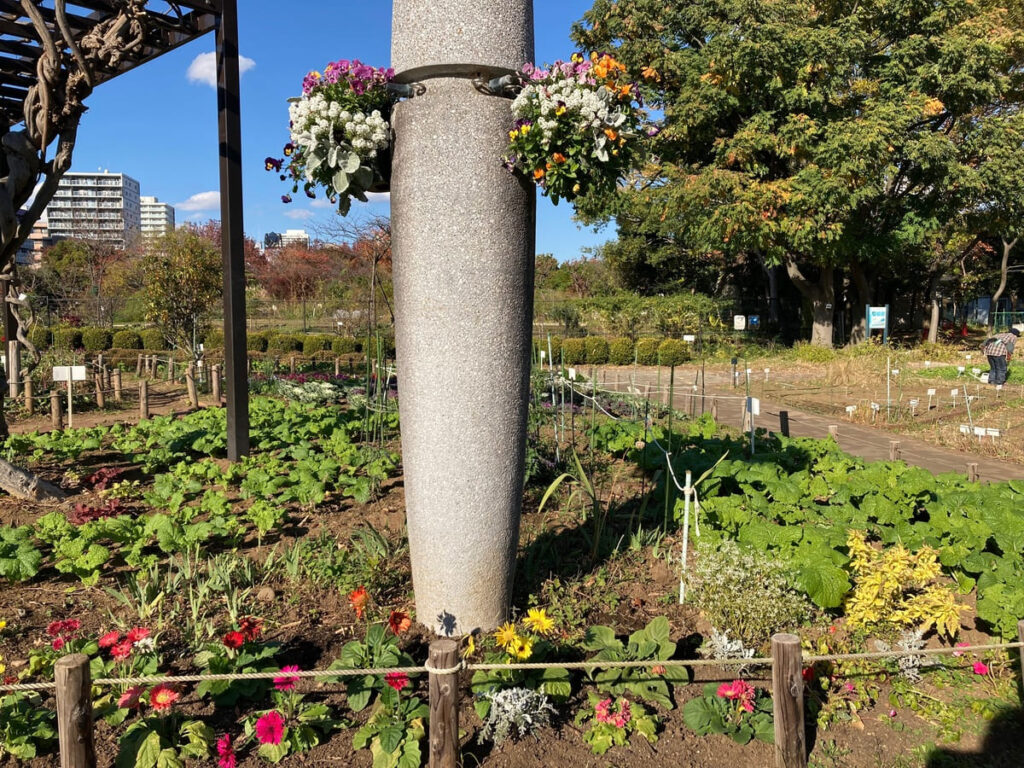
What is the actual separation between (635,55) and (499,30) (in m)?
18.4

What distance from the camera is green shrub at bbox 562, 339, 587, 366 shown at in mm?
18802

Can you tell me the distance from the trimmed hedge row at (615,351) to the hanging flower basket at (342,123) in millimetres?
15636

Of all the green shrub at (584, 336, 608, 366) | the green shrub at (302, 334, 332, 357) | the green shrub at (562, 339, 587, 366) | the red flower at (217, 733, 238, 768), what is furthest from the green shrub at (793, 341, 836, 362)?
the red flower at (217, 733, 238, 768)

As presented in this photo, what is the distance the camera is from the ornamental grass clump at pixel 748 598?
2898 millimetres

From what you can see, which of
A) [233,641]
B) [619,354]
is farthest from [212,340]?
[233,641]

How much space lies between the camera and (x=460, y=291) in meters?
2.72

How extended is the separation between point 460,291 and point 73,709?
1.78 metres

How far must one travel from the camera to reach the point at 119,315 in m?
25.2

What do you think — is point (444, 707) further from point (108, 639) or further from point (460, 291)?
point (460, 291)

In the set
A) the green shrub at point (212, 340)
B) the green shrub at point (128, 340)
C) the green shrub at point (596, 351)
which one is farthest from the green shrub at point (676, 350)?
the green shrub at point (128, 340)

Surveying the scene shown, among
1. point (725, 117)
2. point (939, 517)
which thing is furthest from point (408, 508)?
point (725, 117)

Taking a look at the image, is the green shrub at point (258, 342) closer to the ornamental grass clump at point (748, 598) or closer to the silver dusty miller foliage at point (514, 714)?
the ornamental grass clump at point (748, 598)

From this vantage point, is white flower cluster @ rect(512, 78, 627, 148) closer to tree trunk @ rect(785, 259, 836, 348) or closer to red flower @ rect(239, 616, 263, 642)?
red flower @ rect(239, 616, 263, 642)

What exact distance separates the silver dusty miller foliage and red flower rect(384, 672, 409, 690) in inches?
12.2
